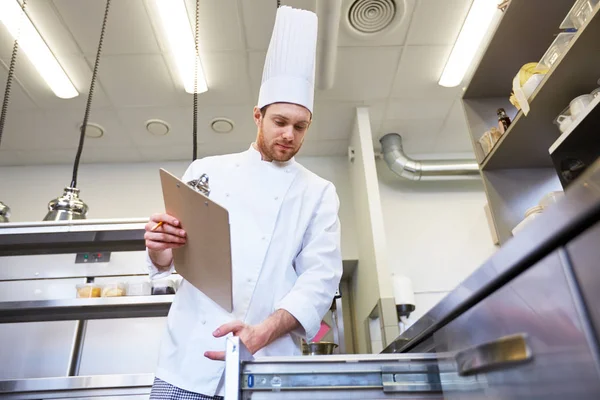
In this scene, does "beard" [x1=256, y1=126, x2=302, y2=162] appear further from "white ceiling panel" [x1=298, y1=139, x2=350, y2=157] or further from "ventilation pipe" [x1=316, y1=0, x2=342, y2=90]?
"white ceiling panel" [x1=298, y1=139, x2=350, y2=157]

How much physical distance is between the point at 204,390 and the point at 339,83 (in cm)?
281

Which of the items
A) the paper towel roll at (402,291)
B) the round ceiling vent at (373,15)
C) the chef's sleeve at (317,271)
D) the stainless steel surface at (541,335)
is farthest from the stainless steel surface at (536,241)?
the paper towel roll at (402,291)

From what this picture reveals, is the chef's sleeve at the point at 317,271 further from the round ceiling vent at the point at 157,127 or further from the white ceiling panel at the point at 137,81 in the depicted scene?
the round ceiling vent at the point at 157,127

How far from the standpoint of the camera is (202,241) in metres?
0.90

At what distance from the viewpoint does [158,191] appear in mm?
4047

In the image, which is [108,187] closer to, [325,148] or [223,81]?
[223,81]

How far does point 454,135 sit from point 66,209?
330 cm

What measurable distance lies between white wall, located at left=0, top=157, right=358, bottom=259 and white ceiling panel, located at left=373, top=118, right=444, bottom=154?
21.9 inches

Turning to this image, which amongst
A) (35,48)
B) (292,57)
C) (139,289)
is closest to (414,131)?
(292,57)

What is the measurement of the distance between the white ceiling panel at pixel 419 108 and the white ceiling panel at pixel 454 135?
0.28 feet

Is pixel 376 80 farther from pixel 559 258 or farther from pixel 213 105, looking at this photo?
pixel 559 258

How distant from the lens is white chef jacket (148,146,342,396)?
96 centimetres

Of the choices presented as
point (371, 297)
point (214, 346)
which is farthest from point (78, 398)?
point (371, 297)

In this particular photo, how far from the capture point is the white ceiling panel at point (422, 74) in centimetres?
305
